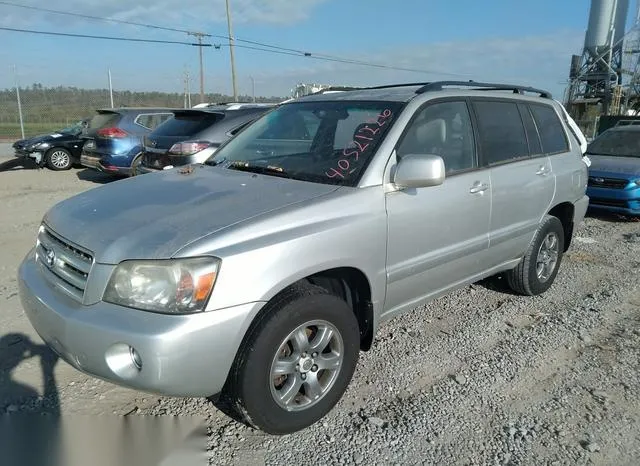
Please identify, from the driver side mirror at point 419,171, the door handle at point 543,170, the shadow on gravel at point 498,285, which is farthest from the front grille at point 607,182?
the driver side mirror at point 419,171

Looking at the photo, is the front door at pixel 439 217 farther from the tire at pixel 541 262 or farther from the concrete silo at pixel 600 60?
the concrete silo at pixel 600 60

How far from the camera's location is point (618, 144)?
30.6 ft

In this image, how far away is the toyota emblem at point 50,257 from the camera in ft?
8.79

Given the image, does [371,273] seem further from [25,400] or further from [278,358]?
[25,400]

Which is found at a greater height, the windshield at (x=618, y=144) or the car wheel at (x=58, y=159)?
the windshield at (x=618, y=144)

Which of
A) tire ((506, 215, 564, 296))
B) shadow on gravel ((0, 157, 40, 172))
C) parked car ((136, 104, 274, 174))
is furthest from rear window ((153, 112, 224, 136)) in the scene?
shadow on gravel ((0, 157, 40, 172))

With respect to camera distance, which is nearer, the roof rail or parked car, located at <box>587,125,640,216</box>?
the roof rail

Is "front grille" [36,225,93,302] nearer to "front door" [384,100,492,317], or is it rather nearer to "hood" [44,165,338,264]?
"hood" [44,165,338,264]

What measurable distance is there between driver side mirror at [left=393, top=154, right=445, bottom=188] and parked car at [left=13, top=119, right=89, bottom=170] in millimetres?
13405

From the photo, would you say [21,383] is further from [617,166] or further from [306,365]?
[617,166]

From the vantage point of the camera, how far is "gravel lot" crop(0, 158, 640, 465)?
101 inches

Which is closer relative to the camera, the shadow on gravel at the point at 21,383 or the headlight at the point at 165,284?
the headlight at the point at 165,284

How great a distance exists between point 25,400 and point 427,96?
3.10 meters

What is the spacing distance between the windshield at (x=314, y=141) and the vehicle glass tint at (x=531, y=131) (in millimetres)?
1635
